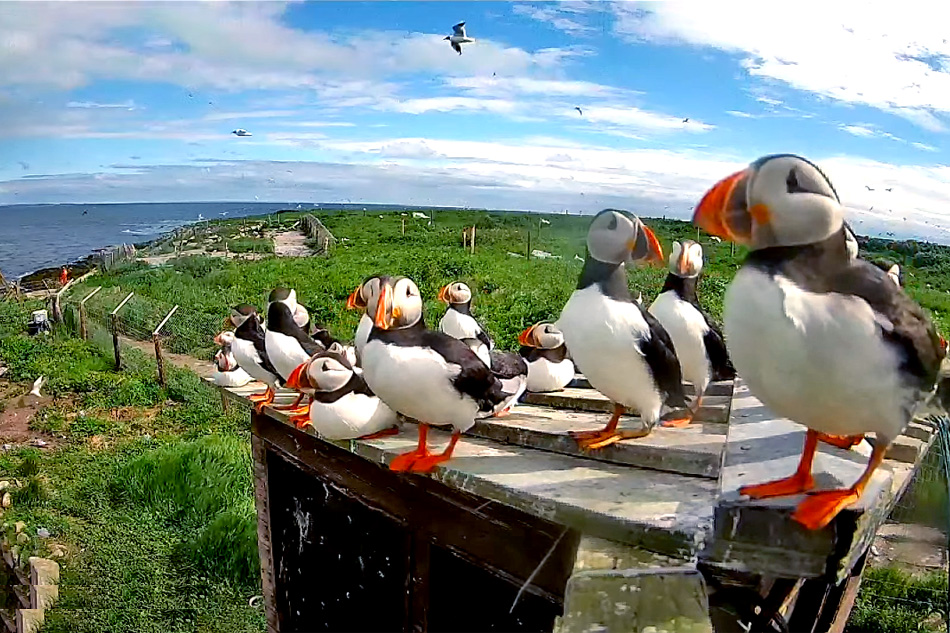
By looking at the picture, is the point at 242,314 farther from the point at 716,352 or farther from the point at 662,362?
the point at 662,362

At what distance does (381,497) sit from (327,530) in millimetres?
845

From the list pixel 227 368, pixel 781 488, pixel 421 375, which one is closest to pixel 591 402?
pixel 421 375

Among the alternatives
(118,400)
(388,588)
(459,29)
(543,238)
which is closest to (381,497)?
(388,588)

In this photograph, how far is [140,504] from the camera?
793cm

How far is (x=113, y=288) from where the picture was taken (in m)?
18.8

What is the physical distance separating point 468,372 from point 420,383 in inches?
7.8

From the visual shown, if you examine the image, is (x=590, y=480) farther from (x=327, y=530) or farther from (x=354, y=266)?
(x=354, y=266)

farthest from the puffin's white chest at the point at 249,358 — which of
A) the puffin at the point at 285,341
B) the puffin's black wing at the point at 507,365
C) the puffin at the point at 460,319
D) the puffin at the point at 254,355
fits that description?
the puffin's black wing at the point at 507,365

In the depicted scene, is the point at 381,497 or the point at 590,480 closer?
the point at 590,480

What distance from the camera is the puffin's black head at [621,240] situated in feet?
9.45

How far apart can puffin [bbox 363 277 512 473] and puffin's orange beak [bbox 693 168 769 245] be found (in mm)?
1358

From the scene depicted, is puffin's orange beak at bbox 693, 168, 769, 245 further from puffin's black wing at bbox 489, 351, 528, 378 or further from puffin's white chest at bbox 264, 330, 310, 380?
puffin's white chest at bbox 264, 330, 310, 380

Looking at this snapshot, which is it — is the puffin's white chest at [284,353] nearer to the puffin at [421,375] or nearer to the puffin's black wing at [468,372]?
the puffin at [421,375]

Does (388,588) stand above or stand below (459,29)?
below
